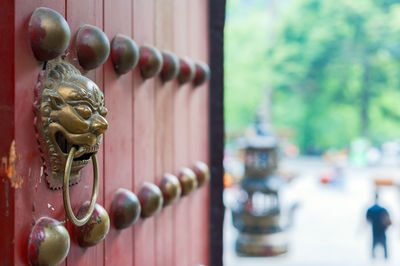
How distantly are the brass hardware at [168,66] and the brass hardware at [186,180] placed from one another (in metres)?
0.18

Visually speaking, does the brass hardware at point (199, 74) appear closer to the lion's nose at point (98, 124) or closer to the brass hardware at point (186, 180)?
the brass hardware at point (186, 180)

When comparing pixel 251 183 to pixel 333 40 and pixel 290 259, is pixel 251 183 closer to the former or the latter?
pixel 290 259

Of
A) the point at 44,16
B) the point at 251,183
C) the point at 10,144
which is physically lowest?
the point at 251,183

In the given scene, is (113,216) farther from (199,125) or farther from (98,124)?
(199,125)

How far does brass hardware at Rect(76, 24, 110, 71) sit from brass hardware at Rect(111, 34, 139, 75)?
6cm

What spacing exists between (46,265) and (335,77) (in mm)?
9171

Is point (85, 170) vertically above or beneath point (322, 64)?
beneath

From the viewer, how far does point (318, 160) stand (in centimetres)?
987

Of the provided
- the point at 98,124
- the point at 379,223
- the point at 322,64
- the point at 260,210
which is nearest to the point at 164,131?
the point at 98,124

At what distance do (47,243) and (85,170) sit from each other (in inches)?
4.2

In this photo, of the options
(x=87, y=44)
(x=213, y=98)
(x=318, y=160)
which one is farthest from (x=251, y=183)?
(x=318, y=160)

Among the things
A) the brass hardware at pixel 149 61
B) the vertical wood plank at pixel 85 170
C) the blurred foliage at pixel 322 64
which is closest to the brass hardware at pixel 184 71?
the brass hardware at pixel 149 61

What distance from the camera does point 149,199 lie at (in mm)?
616

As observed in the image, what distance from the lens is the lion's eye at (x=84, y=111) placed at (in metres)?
0.43
